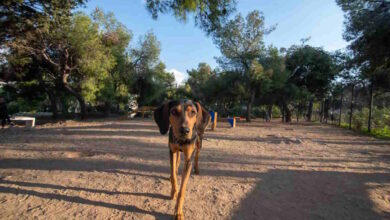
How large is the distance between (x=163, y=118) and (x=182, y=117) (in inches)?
17.5

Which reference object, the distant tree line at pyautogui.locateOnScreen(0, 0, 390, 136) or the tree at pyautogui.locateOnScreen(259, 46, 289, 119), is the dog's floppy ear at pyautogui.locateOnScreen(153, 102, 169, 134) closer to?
the distant tree line at pyautogui.locateOnScreen(0, 0, 390, 136)

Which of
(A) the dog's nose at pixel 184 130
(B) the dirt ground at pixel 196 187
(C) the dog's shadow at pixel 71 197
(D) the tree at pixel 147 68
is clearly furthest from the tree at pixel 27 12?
(D) the tree at pixel 147 68

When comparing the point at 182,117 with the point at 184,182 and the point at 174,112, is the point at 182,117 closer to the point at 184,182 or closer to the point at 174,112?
the point at 174,112

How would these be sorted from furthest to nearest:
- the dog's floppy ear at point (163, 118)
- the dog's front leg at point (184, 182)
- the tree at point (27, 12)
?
1. the tree at point (27, 12)
2. the dog's floppy ear at point (163, 118)
3. the dog's front leg at point (184, 182)

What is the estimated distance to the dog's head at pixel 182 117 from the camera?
2.37 m

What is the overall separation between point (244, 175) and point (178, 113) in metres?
2.46

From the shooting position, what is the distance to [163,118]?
2.76 m

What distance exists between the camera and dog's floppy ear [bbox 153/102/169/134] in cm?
270

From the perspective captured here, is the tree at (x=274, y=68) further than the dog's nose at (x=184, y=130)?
Yes

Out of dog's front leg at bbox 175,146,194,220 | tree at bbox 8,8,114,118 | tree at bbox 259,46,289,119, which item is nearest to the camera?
dog's front leg at bbox 175,146,194,220

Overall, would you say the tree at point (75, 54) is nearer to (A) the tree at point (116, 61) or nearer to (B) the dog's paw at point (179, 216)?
(A) the tree at point (116, 61)

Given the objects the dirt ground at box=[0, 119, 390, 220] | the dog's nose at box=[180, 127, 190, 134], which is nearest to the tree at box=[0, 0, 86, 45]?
the dirt ground at box=[0, 119, 390, 220]

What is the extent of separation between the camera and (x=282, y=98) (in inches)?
901

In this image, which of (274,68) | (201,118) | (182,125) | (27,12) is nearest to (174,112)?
(182,125)
